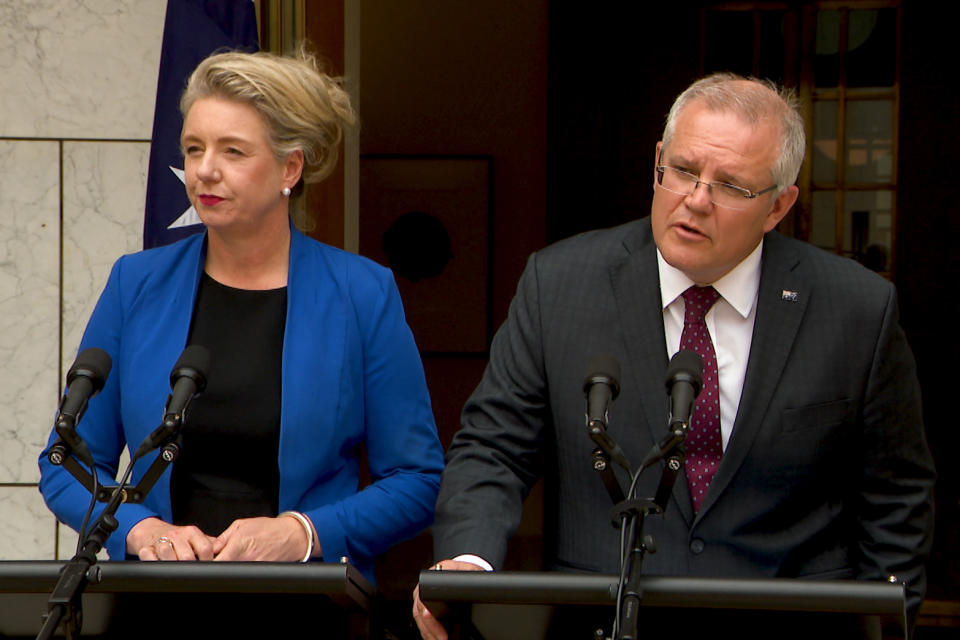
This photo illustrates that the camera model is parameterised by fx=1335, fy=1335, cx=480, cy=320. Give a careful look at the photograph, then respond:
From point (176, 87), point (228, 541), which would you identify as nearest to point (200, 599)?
point (228, 541)

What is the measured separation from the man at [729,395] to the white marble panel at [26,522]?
66.2 inches

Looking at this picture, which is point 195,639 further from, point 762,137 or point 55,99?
point 55,99

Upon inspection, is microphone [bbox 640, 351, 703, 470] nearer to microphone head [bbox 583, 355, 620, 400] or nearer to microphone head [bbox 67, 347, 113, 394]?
microphone head [bbox 583, 355, 620, 400]

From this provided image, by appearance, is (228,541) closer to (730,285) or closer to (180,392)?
(180,392)

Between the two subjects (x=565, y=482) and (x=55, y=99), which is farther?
(x=55, y=99)

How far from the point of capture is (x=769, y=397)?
94.5 inches

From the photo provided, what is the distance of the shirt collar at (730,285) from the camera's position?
8.14 ft

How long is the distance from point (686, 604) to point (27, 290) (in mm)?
2527

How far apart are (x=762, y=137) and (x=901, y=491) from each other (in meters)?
0.69

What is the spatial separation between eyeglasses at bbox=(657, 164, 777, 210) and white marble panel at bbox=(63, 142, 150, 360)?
1.78 m

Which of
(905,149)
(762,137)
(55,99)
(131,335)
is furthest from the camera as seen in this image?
(905,149)

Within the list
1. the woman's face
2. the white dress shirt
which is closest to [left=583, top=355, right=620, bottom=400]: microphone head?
the white dress shirt

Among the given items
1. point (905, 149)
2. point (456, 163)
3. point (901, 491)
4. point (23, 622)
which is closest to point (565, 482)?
point (901, 491)

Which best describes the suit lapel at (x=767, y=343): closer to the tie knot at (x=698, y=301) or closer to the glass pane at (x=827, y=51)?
the tie knot at (x=698, y=301)
